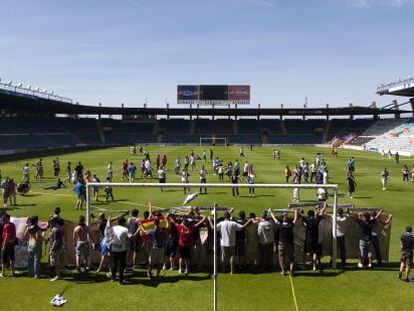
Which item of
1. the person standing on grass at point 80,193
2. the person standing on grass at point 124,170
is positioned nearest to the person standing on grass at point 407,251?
the person standing on grass at point 80,193

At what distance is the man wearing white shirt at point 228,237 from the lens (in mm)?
11211

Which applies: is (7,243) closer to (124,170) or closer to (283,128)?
(124,170)

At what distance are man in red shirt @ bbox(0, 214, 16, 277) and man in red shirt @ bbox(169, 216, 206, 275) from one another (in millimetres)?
4571

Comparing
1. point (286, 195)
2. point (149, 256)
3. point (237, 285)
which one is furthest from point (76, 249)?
point (286, 195)

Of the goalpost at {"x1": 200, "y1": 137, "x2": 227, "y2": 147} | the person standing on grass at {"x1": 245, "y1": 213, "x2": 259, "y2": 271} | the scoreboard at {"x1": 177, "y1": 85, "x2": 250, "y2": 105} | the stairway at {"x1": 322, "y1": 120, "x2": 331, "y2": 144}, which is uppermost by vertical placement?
the scoreboard at {"x1": 177, "y1": 85, "x2": 250, "y2": 105}

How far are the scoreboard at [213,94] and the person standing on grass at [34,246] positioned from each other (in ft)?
321

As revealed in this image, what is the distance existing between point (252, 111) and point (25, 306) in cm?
9216

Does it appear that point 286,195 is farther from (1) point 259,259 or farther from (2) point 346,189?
(1) point 259,259

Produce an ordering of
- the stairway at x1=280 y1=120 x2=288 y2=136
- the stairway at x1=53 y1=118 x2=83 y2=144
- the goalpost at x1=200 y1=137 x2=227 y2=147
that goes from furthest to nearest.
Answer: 1. the stairway at x1=280 y1=120 x2=288 y2=136
2. the goalpost at x1=200 y1=137 x2=227 y2=147
3. the stairway at x1=53 y1=118 x2=83 y2=144

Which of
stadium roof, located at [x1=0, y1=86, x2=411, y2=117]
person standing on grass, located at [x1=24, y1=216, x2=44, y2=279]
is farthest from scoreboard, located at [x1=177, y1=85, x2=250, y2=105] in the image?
person standing on grass, located at [x1=24, y1=216, x2=44, y2=279]

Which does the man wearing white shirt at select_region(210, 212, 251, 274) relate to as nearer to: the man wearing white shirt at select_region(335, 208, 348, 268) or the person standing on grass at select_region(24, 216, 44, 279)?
the man wearing white shirt at select_region(335, 208, 348, 268)

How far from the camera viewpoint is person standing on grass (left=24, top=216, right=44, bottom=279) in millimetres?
10805

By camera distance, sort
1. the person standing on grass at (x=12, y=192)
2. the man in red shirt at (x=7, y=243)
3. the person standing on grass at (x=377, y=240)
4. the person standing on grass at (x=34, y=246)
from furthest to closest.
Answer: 1. the person standing on grass at (x=12, y=192)
2. the person standing on grass at (x=377, y=240)
3. the man in red shirt at (x=7, y=243)
4. the person standing on grass at (x=34, y=246)

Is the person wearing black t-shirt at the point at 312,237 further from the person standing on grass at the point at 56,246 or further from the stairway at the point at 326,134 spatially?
the stairway at the point at 326,134
